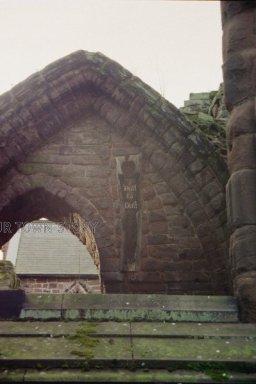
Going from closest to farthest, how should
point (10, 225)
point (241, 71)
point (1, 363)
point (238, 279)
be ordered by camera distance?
point (1, 363) < point (238, 279) < point (241, 71) < point (10, 225)

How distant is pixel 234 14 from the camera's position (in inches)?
125

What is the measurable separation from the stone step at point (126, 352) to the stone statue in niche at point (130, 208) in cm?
315

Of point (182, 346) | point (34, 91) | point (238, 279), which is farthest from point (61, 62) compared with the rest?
point (182, 346)

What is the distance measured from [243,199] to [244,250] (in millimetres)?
364

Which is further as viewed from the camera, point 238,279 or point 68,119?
point 68,119

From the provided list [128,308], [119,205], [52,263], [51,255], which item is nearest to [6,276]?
[119,205]

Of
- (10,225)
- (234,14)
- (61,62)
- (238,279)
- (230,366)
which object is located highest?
(61,62)

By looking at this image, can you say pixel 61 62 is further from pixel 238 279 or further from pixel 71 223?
pixel 238 279

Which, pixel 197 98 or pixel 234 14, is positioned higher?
pixel 197 98

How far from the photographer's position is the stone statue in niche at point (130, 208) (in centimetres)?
564

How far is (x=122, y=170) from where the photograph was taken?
19.9ft

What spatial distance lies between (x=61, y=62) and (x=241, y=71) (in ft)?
12.1

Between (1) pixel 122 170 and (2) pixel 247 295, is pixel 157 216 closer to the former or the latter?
(1) pixel 122 170

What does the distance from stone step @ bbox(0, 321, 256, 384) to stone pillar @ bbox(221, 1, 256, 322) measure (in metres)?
0.51
